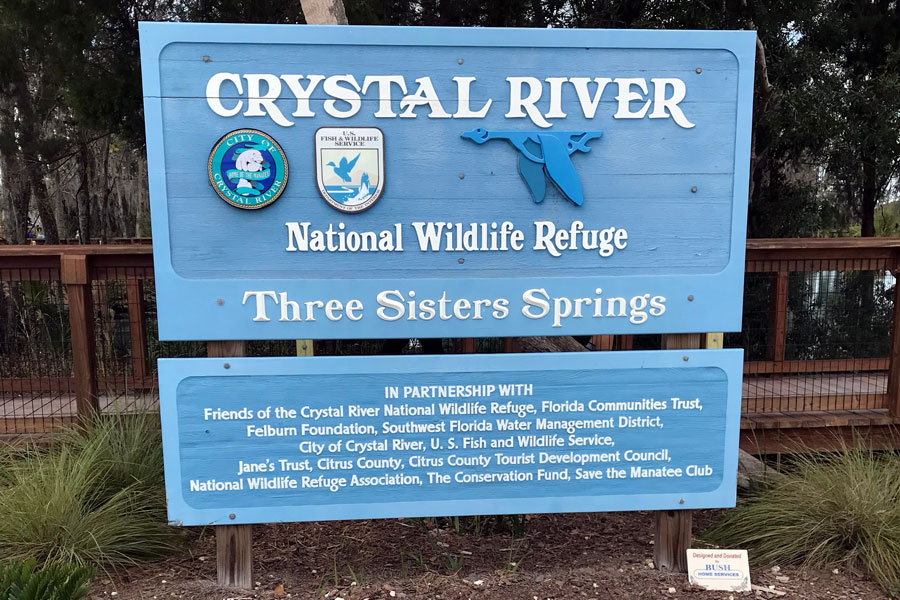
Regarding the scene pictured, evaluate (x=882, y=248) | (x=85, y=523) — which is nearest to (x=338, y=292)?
(x=85, y=523)

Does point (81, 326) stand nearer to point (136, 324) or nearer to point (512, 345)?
point (136, 324)

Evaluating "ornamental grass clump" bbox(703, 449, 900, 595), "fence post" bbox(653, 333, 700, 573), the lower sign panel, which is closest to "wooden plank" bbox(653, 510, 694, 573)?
"fence post" bbox(653, 333, 700, 573)

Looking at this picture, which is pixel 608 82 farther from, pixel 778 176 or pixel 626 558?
pixel 778 176

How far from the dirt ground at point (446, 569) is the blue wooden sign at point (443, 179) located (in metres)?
1.26

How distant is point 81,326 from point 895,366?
5648mm

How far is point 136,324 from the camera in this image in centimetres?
440

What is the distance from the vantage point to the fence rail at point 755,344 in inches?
154

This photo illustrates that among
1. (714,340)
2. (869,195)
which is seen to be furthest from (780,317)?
(869,195)

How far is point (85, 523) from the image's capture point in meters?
2.96

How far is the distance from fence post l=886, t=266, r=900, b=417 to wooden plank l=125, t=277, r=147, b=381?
5509mm

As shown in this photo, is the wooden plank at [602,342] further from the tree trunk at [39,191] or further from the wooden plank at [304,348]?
the tree trunk at [39,191]

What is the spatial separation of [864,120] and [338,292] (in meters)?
6.45

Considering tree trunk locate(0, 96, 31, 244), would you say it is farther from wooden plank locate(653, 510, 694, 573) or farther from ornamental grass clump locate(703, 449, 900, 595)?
ornamental grass clump locate(703, 449, 900, 595)

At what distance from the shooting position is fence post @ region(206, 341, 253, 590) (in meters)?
2.78
